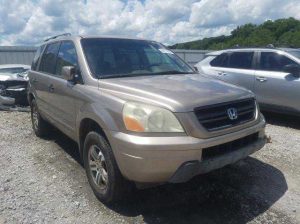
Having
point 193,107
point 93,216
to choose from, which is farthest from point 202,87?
point 93,216

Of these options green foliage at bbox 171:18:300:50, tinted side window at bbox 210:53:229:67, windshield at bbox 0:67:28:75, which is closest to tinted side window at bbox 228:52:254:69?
tinted side window at bbox 210:53:229:67

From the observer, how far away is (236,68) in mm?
8102

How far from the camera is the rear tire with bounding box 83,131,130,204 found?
11.1ft

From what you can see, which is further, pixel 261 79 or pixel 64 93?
pixel 261 79

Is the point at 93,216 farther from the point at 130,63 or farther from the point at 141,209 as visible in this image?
the point at 130,63

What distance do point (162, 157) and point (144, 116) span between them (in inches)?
16.0

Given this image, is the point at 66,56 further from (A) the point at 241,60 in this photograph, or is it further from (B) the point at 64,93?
(A) the point at 241,60

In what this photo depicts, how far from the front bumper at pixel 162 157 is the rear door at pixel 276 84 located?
169 inches

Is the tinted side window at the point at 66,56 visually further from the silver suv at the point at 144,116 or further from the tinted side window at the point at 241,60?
the tinted side window at the point at 241,60

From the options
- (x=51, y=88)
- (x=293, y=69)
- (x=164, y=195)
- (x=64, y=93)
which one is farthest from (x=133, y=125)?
(x=293, y=69)

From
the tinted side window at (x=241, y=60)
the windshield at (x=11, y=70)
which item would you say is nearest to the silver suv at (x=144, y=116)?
the tinted side window at (x=241, y=60)

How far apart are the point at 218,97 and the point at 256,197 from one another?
129 centimetres

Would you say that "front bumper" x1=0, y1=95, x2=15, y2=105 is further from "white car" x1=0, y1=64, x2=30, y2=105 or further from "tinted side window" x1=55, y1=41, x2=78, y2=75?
"tinted side window" x1=55, y1=41, x2=78, y2=75

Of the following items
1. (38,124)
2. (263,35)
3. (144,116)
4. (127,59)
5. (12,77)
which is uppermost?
(263,35)
